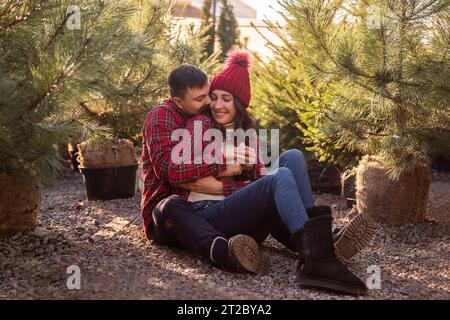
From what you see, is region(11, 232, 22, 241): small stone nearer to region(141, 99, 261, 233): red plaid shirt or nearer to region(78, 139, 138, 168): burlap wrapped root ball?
region(141, 99, 261, 233): red plaid shirt

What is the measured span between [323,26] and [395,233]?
1.34 m

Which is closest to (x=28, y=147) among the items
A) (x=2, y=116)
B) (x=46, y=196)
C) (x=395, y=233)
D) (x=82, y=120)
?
(x=2, y=116)

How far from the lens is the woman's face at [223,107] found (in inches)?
124

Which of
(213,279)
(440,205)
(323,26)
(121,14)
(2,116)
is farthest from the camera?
(440,205)

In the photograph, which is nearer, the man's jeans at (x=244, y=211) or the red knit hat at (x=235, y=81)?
the man's jeans at (x=244, y=211)

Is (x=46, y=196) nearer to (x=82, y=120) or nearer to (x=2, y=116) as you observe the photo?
(x=82, y=120)

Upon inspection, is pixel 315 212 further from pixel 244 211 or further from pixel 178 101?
pixel 178 101

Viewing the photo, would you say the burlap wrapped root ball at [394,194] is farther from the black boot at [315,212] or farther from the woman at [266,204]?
the black boot at [315,212]

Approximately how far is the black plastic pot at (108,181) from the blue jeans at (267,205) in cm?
158

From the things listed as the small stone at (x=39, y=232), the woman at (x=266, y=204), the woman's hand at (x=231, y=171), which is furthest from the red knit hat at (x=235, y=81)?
the small stone at (x=39, y=232)

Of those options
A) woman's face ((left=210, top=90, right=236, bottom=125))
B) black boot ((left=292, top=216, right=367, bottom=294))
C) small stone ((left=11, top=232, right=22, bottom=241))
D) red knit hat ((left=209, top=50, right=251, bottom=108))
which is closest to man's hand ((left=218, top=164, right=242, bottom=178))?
woman's face ((left=210, top=90, right=236, bottom=125))

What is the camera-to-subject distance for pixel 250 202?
2.92m

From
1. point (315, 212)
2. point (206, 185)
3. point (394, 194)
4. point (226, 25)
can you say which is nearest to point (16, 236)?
point (206, 185)
